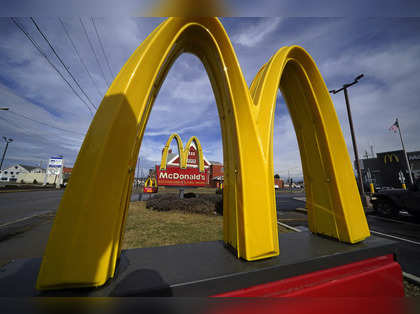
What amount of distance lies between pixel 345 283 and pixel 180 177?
9.41 metres

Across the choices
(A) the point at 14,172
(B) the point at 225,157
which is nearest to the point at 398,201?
(B) the point at 225,157

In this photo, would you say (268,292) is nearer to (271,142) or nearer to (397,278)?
(271,142)

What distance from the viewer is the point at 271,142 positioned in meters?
2.33

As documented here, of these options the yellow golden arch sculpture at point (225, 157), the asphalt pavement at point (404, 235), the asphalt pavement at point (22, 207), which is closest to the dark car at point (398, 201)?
the asphalt pavement at point (404, 235)

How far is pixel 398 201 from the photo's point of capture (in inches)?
276

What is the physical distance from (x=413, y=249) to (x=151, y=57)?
683 cm

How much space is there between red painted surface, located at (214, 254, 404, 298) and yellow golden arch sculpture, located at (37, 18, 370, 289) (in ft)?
1.05

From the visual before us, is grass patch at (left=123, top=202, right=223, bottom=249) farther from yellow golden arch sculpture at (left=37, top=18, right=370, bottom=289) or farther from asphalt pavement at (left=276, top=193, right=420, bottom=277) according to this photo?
asphalt pavement at (left=276, top=193, right=420, bottom=277)

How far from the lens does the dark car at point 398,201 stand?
640 cm

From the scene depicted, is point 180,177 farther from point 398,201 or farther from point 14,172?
point 14,172

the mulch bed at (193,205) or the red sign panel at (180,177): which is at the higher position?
the red sign panel at (180,177)

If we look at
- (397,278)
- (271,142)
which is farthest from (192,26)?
(397,278)

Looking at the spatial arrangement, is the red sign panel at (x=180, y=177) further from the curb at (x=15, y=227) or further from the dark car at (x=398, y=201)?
the dark car at (x=398, y=201)

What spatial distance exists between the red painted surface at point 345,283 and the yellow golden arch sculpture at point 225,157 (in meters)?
0.32
